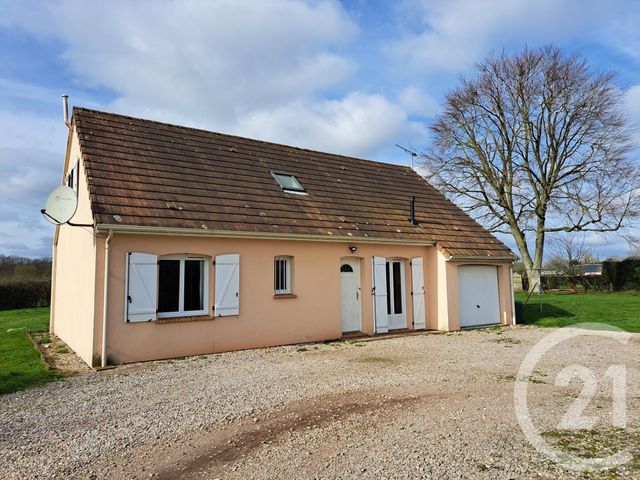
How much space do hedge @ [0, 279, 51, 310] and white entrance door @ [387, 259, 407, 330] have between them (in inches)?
830

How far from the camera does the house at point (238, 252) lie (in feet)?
30.3

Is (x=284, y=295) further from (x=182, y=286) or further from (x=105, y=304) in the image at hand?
(x=105, y=304)

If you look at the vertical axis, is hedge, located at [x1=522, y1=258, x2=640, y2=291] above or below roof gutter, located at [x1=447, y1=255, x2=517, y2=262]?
below

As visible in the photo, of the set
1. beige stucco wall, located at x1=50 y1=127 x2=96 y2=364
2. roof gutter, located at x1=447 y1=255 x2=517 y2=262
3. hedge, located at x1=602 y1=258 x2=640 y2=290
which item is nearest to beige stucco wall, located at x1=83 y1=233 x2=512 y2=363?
roof gutter, located at x1=447 y1=255 x2=517 y2=262

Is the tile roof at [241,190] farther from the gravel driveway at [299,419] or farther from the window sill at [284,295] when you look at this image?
the gravel driveway at [299,419]

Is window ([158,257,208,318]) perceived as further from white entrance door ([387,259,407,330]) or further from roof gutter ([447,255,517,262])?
roof gutter ([447,255,517,262])

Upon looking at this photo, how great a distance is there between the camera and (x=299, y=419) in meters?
5.41

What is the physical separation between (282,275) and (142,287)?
138 inches

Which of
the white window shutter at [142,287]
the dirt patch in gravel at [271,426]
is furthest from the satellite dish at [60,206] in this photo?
the dirt patch in gravel at [271,426]

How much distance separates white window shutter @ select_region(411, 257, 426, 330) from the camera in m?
13.5

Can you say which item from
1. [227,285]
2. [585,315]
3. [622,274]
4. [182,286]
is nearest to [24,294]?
[182,286]

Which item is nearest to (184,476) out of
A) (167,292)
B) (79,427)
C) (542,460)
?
(79,427)

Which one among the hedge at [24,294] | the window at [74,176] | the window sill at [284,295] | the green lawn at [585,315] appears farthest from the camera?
the hedge at [24,294]

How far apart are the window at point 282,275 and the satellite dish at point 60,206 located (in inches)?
185
